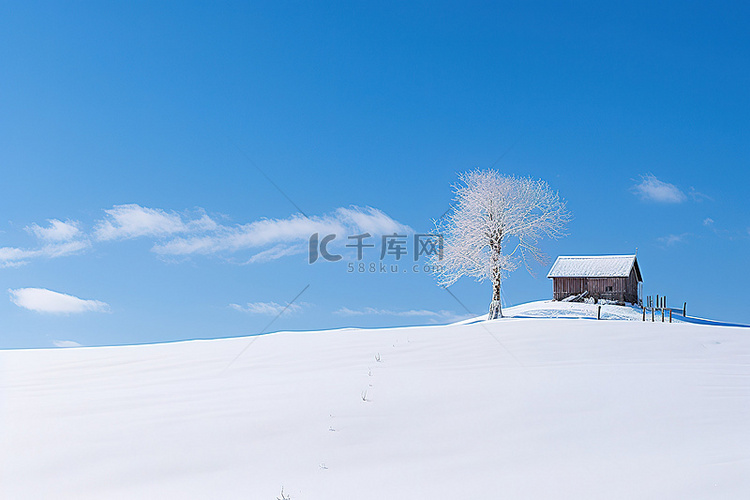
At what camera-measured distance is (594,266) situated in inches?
1524

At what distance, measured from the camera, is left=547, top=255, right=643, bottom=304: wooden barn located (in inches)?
1483

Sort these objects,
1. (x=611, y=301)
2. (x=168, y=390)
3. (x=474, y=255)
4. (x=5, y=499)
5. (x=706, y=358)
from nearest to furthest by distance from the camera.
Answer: (x=5, y=499) < (x=168, y=390) < (x=706, y=358) < (x=474, y=255) < (x=611, y=301)

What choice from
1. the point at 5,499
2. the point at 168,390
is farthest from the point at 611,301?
the point at 5,499

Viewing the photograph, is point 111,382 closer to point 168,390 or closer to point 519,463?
point 168,390

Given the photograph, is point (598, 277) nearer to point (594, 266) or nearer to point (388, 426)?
point (594, 266)

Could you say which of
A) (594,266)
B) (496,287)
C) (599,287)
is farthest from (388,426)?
(594,266)

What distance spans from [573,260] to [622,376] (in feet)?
103

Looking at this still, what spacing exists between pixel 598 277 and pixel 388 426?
3413cm

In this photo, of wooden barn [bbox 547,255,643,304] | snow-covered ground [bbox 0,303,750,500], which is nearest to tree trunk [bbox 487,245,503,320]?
wooden barn [bbox 547,255,643,304]

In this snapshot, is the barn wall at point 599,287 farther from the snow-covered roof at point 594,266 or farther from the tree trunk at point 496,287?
the tree trunk at point 496,287

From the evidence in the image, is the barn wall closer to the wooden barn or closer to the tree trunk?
the wooden barn

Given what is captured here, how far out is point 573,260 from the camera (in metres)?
39.6

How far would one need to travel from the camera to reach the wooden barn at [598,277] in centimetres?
3766

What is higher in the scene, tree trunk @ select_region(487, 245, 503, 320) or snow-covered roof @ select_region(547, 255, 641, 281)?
snow-covered roof @ select_region(547, 255, 641, 281)
